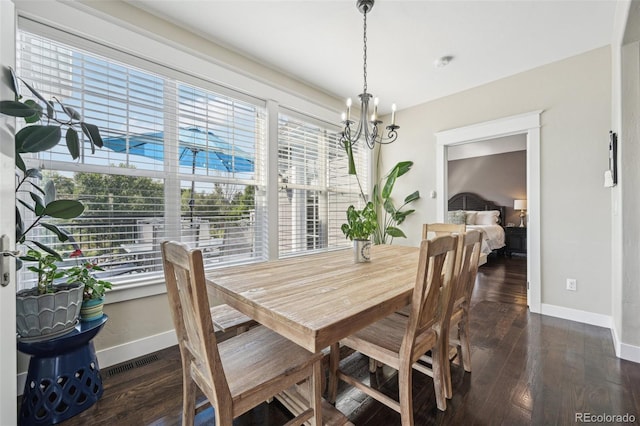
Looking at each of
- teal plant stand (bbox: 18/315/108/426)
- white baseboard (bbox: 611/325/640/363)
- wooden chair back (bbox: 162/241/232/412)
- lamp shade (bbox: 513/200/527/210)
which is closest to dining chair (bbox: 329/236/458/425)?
wooden chair back (bbox: 162/241/232/412)

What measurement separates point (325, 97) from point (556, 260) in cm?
328

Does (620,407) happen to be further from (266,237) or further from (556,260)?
(266,237)

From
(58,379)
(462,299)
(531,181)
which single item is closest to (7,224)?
(58,379)

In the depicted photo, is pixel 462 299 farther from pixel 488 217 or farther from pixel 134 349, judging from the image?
pixel 488 217

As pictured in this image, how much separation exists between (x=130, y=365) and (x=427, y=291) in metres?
2.17

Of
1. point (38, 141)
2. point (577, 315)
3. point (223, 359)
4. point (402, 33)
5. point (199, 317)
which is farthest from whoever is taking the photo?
point (577, 315)

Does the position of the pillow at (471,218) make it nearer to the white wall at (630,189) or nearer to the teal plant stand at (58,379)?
the white wall at (630,189)

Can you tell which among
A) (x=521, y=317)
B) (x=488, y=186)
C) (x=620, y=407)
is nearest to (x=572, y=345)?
(x=521, y=317)

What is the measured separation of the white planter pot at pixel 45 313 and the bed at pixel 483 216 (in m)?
5.53

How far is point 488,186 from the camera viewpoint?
23.1ft

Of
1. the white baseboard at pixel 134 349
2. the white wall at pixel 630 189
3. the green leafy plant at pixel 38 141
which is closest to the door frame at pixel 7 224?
the green leafy plant at pixel 38 141

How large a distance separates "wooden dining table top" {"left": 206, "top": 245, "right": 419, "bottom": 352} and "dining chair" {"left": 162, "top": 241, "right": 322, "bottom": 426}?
207 millimetres

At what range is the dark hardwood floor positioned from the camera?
1.49 m

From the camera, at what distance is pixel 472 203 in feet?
23.9
